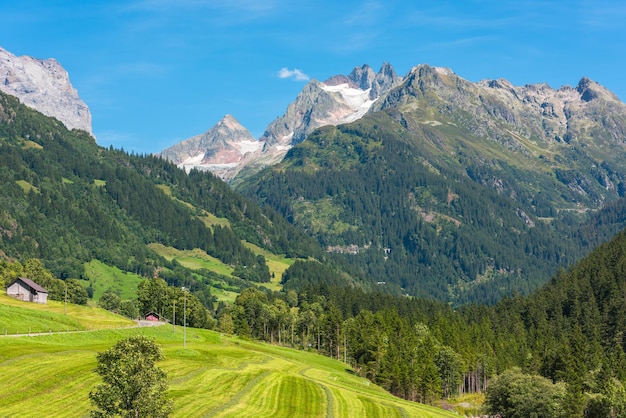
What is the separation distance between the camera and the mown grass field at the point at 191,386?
83375 mm

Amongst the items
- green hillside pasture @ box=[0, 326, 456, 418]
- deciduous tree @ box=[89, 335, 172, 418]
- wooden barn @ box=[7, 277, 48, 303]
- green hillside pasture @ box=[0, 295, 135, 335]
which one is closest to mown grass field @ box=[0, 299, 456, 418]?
green hillside pasture @ box=[0, 326, 456, 418]

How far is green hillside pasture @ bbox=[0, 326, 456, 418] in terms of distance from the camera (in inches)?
3287

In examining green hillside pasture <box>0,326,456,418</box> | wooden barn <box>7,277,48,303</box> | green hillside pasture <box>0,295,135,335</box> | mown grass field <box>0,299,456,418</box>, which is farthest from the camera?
wooden barn <box>7,277,48,303</box>

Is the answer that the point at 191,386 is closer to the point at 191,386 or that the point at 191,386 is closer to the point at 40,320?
the point at 191,386

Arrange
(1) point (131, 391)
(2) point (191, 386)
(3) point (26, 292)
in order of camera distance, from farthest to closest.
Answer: (3) point (26, 292)
(2) point (191, 386)
(1) point (131, 391)

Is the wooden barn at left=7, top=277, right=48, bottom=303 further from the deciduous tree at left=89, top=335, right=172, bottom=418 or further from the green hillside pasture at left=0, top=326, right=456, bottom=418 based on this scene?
the deciduous tree at left=89, top=335, right=172, bottom=418

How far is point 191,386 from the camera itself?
97.9 meters

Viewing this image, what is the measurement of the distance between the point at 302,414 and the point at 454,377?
9936 centimetres

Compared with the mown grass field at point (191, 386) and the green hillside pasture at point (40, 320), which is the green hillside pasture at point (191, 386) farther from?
the green hillside pasture at point (40, 320)

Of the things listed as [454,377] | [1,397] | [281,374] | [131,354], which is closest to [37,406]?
[1,397]

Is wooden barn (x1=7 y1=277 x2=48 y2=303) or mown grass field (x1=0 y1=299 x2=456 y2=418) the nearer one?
mown grass field (x1=0 y1=299 x2=456 y2=418)

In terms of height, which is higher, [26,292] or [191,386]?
[26,292]

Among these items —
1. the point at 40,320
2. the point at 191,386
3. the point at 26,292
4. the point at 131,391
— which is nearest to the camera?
the point at 131,391

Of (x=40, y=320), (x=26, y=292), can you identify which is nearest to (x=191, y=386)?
(x=40, y=320)
